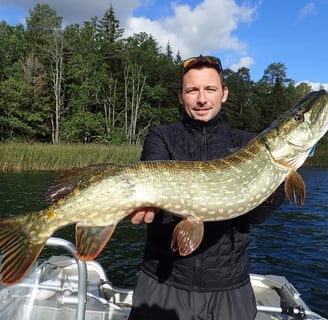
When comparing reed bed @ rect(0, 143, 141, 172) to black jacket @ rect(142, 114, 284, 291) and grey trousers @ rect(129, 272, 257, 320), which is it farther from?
grey trousers @ rect(129, 272, 257, 320)

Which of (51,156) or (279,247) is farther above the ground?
(51,156)

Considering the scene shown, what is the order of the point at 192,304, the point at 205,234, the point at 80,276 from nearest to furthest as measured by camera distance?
1. the point at 192,304
2. the point at 205,234
3. the point at 80,276

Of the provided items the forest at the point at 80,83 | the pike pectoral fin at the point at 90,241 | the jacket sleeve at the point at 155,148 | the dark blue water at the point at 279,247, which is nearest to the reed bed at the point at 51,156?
the dark blue water at the point at 279,247

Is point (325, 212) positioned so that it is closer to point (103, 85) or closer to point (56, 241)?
point (56, 241)

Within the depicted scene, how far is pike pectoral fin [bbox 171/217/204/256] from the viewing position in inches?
73.4

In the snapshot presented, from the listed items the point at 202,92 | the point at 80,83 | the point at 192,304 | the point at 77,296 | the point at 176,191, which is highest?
the point at 80,83

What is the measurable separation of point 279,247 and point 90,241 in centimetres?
652

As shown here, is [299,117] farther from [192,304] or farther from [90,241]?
[90,241]

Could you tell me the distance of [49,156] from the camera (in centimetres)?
1767

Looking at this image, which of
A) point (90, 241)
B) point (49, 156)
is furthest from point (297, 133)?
point (49, 156)

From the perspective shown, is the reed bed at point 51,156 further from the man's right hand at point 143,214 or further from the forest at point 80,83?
the man's right hand at point 143,214

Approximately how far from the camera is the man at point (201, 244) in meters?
2.03

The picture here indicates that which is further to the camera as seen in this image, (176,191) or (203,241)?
(203,241)

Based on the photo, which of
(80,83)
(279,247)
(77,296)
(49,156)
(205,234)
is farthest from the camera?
(80,83)
